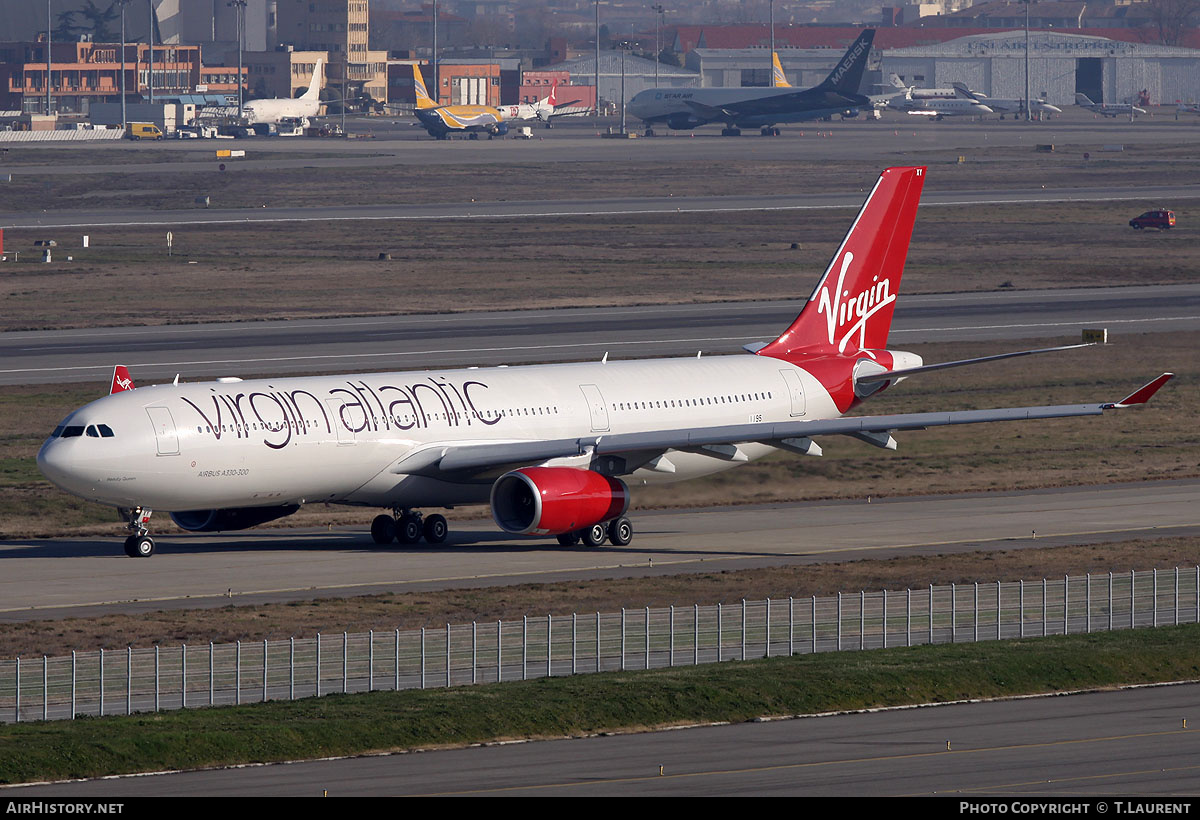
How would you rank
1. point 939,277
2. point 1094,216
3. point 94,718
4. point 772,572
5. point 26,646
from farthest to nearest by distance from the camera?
point 1094,216
point 939,277
point 772,572
point 26,646
point 94,718

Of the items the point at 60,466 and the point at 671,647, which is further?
the point at 60,466

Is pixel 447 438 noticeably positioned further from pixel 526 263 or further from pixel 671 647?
pixel 526 263

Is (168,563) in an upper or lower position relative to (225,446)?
lower

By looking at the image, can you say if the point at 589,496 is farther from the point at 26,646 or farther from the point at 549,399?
the point at 26,646

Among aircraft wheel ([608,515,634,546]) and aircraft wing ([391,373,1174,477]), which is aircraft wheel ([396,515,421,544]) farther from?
aircraft wheel ([608,515,634,546])

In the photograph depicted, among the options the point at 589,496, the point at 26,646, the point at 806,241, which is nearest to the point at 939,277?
the point at 806,241

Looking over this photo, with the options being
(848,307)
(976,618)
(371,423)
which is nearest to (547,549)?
(371,423)

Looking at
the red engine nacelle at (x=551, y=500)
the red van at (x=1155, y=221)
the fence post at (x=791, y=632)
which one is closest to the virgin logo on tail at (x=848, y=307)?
the red engine nacelle at (x=551, y=500)
